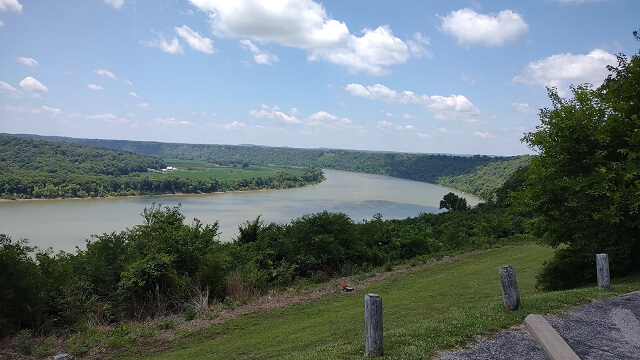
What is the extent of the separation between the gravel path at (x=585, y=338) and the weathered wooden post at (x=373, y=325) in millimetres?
730

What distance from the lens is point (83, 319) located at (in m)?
9.37

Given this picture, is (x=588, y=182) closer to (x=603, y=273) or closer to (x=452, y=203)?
(x=603, y=273)

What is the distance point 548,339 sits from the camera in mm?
4945

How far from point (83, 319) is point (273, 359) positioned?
5862mm

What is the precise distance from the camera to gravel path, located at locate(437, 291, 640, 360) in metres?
4.77

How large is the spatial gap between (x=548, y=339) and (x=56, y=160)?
4309 inches

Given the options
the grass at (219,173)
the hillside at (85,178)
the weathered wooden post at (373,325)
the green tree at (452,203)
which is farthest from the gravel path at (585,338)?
the grass at (219,173)

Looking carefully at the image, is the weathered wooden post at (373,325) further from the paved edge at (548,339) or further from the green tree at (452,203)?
the green tree at (452,203)

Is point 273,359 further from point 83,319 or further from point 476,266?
point 476,266

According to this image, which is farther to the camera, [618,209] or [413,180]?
[413,180]

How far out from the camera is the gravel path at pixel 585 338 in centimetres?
477

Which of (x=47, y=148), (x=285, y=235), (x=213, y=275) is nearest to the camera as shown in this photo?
(x=213, y=275)

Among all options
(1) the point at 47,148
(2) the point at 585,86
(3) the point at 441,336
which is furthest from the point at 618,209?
(1) the point at 47,148

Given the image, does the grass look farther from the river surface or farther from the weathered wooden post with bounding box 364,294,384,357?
the weathered wooden post with bounding box 364,294,384,357
